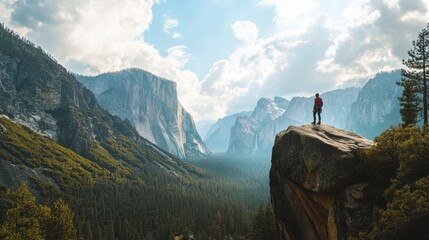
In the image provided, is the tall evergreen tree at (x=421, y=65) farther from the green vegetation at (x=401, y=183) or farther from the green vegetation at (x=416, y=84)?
the green vegetation at (x=401, y=183)

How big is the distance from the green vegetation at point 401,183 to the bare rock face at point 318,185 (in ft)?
6.17

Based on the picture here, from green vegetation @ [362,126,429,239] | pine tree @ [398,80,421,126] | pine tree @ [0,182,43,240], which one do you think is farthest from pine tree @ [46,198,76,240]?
pine tree @ [398,80,421,126]

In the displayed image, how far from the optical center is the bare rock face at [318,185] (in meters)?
28.8

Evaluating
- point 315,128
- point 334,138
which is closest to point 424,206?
point 334,138

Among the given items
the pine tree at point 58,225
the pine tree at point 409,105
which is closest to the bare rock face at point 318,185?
the pine tree at point 409,105

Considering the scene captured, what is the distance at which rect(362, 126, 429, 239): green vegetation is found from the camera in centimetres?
2192

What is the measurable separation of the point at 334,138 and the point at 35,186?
7540 inches

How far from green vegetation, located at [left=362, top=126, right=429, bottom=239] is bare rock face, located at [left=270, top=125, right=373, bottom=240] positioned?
6.17ft

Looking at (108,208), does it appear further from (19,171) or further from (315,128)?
(315,128)

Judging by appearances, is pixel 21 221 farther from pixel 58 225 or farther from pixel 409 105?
pixel 409 105

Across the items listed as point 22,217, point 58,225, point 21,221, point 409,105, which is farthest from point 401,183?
point 58,225

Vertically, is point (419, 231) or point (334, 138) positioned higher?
point (334, 138)

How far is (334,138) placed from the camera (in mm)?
34938

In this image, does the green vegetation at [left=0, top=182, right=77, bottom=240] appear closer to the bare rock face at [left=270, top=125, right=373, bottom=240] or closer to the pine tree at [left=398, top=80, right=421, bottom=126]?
the bare rock face at [left=270, top=125, right=373, bottom=240]
